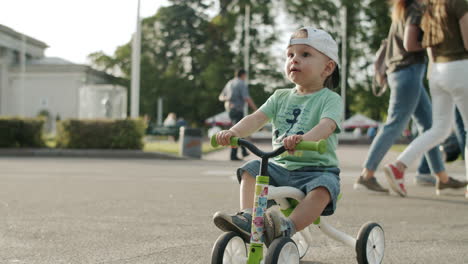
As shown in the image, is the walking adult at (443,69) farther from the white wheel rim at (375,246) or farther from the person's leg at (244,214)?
the person's leg at (244,214)

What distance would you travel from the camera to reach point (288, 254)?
2582 millimetres

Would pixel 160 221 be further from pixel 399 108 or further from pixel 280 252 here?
pixel 399 108

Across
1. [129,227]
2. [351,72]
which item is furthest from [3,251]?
[351,72]

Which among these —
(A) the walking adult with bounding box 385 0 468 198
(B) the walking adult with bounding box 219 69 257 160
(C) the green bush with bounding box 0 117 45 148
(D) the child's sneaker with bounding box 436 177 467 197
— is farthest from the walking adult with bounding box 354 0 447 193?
(C) the green bush with bounding box 0 117 45 148

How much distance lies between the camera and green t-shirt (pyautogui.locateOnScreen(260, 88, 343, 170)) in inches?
121

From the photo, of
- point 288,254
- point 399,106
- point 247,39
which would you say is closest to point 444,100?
point 399,106

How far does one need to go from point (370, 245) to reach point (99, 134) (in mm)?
12409

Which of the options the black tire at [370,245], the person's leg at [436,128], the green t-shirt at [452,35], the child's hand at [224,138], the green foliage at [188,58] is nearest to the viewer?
the child's hand at [224,138]

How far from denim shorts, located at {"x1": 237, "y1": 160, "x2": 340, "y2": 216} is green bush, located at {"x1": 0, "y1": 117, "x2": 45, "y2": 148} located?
1310 centimetres

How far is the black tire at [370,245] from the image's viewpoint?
3.00m

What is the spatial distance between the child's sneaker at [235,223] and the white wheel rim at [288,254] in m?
0.19

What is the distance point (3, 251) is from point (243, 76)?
10060 mm

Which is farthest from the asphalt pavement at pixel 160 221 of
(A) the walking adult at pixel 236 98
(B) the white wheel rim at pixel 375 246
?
(A) the walking adult at pixel 236 98

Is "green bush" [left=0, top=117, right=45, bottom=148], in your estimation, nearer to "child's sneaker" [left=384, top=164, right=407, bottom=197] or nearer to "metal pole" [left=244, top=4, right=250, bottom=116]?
"child's sneaker" [left=384, top=164, right=407, bottom=197]
